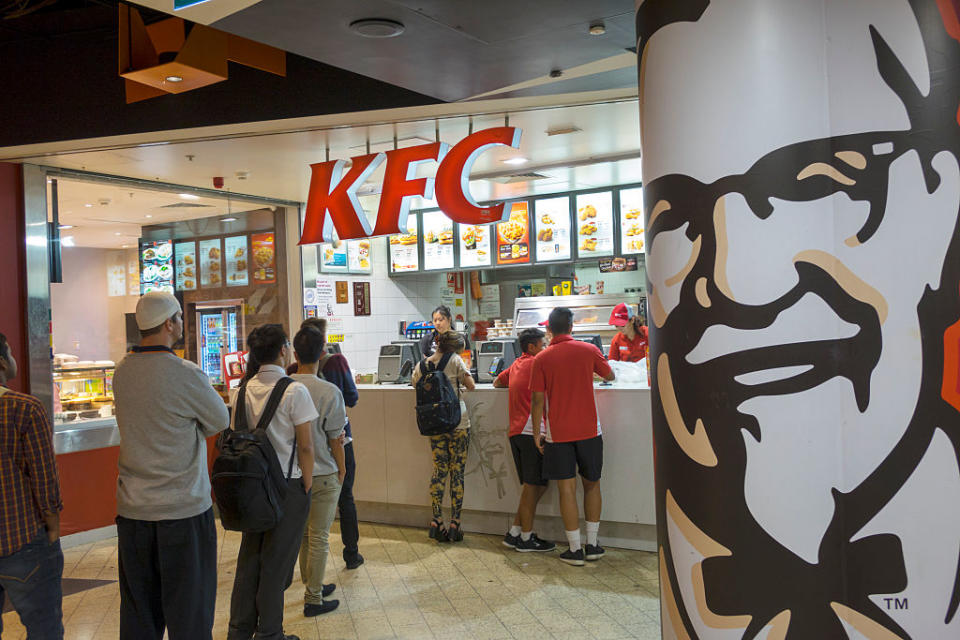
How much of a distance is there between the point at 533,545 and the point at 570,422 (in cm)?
98

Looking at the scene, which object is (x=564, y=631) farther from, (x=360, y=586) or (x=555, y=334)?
(x=555, y=334)

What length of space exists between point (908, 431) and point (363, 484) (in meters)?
4.90

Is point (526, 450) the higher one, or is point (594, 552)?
point (526, 450)

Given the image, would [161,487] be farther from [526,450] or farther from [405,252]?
[405,252]

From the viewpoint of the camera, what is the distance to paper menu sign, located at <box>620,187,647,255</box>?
7.52 metres

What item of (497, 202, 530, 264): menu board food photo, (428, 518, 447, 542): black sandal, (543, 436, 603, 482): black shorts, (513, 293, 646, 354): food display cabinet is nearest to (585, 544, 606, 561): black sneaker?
(543, 436, 603, 482): black shorts

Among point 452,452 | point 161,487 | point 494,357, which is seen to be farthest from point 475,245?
point 161,487

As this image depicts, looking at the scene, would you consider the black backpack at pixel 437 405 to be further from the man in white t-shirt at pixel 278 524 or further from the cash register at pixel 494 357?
the man in white t-shirt at pixel 278 524

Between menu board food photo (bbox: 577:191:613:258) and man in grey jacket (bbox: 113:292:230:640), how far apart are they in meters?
5.28

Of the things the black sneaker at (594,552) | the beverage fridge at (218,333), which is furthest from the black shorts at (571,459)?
the beverage fridge at (218,333)

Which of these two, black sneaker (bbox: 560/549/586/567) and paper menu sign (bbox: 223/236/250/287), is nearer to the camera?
black sneaker (bbox: 560/549/586/567)

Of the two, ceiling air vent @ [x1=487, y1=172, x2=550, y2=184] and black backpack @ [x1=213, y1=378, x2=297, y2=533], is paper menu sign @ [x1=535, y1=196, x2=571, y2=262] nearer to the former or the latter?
ceiling air vent @ [x1=487, y1=172, x2=550, y2=184]

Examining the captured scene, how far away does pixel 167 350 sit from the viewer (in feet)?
9.83

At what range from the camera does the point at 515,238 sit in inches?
321
